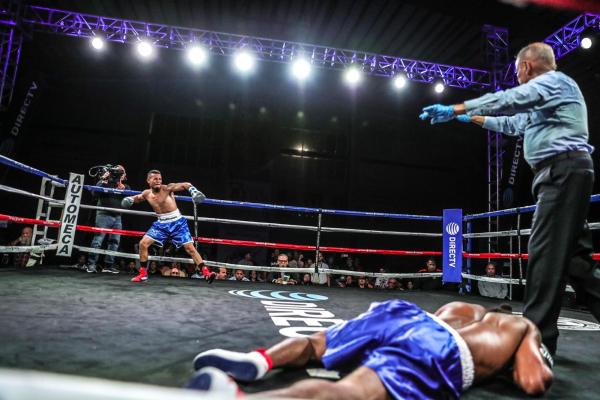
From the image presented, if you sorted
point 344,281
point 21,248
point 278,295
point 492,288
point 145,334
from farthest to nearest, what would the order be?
point 344,281, point 492,288, point 21,248, point 278,295, point 145,334

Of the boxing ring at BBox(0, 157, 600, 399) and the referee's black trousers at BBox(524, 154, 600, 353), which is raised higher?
the referee's black trousers at BBox(524, 154, 600, 353)

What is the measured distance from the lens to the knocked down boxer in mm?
903

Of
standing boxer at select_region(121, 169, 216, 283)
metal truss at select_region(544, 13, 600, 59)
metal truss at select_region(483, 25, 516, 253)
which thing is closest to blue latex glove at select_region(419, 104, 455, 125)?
standing boxer at select_region(121, 169, 216, 283)

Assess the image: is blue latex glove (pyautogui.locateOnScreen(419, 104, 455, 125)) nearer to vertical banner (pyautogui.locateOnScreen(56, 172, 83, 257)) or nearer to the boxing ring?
the boxing ring

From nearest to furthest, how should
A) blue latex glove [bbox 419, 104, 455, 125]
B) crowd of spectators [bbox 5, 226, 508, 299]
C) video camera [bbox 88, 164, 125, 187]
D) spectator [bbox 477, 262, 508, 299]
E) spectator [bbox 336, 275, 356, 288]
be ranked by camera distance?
blue latex glove [bbox 419, 104, 455, 125], crowd of spectators [bbox 5, 226, 508, 299], video camera [bbox 88, 164, 125, 187], spectator [bbox 477, 262, 508, 299], spectator [bbox 336, 275, 356, 288]

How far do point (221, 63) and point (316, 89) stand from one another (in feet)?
9.01

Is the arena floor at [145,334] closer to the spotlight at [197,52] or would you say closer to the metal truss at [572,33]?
the metal truss at [572,33]

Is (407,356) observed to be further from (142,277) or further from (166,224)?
(166,224)

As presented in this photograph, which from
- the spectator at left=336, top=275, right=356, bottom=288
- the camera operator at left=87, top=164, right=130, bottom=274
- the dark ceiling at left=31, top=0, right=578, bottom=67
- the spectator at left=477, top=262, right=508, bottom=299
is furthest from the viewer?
the dark ceiling at left=31, top=0, right=578, bottom=67

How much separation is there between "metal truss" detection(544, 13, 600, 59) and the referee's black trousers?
5.68 metres

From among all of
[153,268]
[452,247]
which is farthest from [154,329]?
[153,268]

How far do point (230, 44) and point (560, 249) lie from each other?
7053 millimetres

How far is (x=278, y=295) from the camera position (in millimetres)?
3119

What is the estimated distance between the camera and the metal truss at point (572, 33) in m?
5.64
